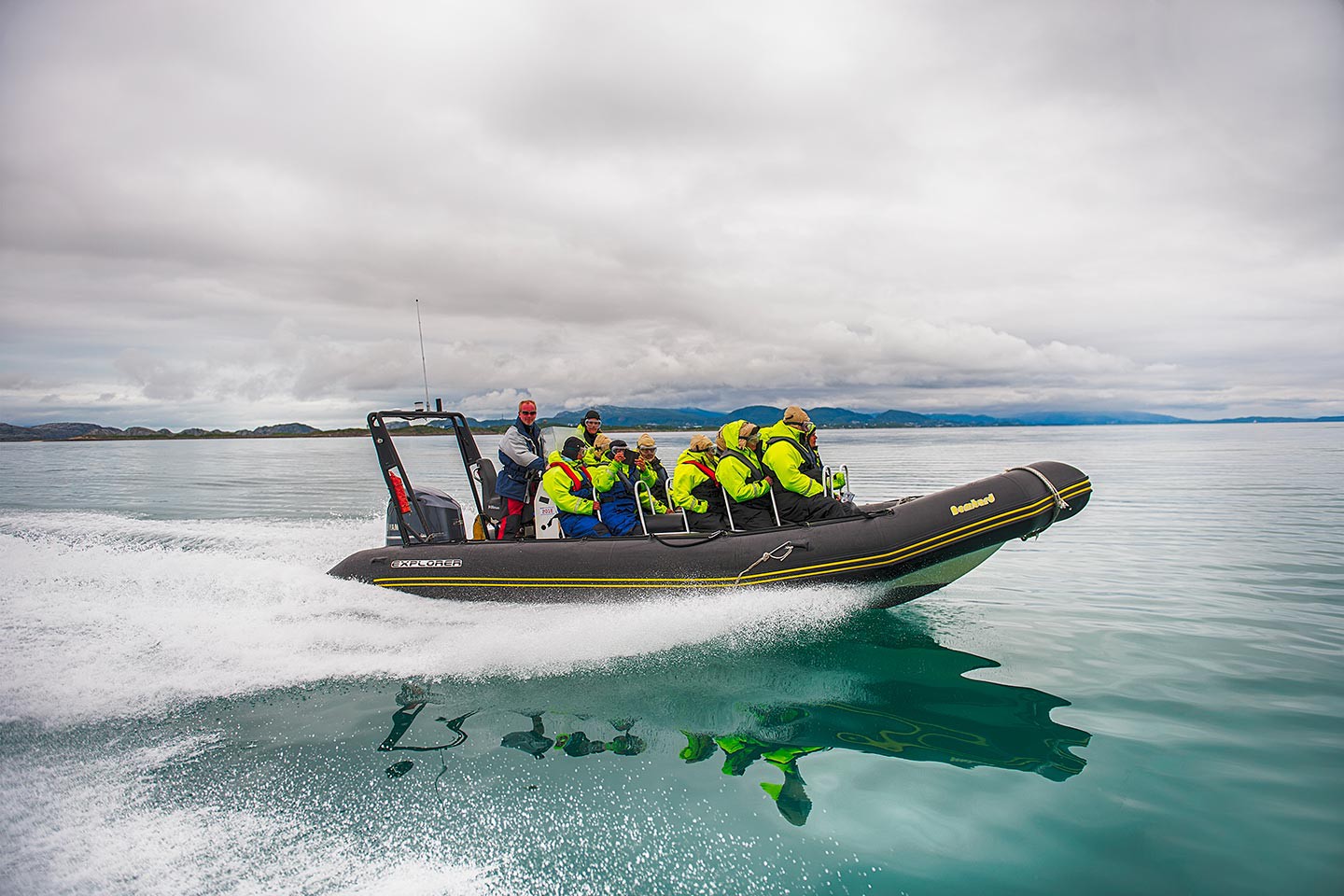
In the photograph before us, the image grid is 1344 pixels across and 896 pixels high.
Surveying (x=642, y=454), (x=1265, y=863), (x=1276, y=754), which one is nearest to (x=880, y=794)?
(x=1265, y=863)

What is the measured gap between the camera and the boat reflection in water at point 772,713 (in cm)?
414

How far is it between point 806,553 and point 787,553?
0.17m

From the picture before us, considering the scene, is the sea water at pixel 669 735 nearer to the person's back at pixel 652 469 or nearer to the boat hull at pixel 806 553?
the boat hull at pixel 806 553

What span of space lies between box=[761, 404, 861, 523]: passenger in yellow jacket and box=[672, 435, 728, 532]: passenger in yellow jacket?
1.74 feet

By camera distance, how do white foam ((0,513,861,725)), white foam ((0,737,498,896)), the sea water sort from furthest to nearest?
white foam ((0,513,861,725))
the sea water
white foam ((0,737,498,896))

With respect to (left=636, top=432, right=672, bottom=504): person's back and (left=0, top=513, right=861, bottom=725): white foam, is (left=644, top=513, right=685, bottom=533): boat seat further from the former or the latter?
(left=0, top=513, right=861, bottom=725): white foam

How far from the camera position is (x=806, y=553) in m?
6.33

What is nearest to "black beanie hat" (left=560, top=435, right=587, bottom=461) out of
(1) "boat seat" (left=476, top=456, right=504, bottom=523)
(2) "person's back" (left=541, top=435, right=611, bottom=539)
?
(2) "person's back" (left=541, top=435, right=611, bottom=539)

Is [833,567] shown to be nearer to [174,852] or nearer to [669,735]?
[669,735]

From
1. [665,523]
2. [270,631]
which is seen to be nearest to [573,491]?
[665,523]

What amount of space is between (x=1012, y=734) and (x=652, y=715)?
2.17 metres

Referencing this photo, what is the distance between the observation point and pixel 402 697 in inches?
205

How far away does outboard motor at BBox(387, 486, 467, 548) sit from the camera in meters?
7.46

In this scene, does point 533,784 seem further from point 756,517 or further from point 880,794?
point 756,517
